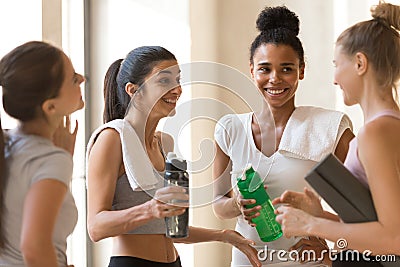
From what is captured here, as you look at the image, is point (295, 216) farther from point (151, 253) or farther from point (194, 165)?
point (194, 165)

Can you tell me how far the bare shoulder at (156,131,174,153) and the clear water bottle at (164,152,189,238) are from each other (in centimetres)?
23

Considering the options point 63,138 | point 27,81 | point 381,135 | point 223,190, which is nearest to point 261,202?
point 223,190

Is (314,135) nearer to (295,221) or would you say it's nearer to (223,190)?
(223,190)

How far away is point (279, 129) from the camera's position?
179cm

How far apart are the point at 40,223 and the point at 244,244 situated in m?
0.72

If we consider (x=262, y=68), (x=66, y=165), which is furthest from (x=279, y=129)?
(x=66, y=165)

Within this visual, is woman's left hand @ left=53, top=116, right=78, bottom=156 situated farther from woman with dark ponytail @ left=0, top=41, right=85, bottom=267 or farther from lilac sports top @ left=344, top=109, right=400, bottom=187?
lilac sports top @ left=344, top=109, right=400, bottom=187

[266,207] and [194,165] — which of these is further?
[194,165]

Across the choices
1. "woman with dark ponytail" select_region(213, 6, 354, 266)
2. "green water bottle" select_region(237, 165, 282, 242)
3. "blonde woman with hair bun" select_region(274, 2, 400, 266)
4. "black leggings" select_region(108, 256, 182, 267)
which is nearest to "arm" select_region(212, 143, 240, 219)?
"woman with dark ponytail" select_region(213, 6, 354, 266)

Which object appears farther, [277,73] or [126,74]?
[277,73]

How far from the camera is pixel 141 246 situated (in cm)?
159

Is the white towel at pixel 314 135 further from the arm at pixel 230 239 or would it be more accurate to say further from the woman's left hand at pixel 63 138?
the woman's left hand at pixel 63 138

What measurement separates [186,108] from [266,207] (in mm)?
364

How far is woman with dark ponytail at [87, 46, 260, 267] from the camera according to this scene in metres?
1.50
